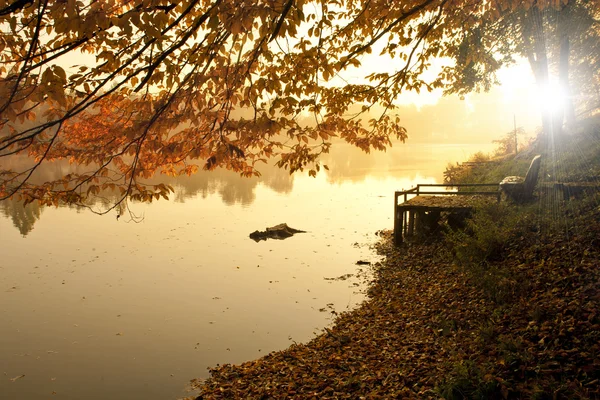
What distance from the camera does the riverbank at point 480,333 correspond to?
565 centimetres

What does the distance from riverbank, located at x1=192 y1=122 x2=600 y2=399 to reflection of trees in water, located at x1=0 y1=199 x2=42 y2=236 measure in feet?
66.6

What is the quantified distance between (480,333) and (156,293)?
34.3 feet

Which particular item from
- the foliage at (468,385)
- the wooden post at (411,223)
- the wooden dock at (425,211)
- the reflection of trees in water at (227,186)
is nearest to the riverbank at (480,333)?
the foliage at (468,385)

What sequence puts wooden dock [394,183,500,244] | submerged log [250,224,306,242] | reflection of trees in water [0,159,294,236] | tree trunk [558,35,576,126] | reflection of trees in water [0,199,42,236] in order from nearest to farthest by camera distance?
wooden dock [394,183,500,244]
submerged log [250,224,306,242]
reflection of trees in water [0,199,42,236]
tree trunk [558,35,576,126]
reflection of trees in water [0,159,294,236]

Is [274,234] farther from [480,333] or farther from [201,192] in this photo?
[201,192]

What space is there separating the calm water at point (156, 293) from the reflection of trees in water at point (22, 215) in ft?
0.52

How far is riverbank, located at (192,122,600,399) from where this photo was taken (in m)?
5.65

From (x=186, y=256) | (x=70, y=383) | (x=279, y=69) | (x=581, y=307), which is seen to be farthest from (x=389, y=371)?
(x=186, y=256)

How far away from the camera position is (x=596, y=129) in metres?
24.7

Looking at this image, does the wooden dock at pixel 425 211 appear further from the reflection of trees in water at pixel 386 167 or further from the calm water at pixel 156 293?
the reflection of trees in water at pixel 386 167

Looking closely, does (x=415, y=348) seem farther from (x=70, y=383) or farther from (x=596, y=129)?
(x=596, y=129)

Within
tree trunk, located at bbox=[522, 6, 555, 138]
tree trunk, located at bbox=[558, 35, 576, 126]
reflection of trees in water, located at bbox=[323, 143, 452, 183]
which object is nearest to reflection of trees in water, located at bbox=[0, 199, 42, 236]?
tree trunk, located at bbox=[522, 6, 555, 138]

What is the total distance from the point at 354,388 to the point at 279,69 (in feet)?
18.4

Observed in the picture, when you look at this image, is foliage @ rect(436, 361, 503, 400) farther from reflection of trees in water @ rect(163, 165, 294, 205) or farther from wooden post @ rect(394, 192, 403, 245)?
reflection of trees in water @ rect(163, 165, 294, 205)
